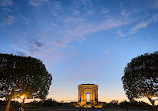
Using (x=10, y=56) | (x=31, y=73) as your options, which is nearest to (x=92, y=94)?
(x=31, y=73)

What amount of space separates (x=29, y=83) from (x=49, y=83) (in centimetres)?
633

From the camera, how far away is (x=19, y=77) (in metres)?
24.0

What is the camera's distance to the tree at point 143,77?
2372 centimetres

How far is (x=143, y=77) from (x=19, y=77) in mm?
23150

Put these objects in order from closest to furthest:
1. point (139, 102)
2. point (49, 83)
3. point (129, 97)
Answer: point (129, 97) < point (49, 83) < point (139, 102)

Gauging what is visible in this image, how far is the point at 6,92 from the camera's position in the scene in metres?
23.7

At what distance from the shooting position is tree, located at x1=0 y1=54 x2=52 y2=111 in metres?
23.4

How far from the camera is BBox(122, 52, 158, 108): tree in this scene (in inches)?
934

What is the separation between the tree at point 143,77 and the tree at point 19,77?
18876mm

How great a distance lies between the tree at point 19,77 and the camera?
76.6ft

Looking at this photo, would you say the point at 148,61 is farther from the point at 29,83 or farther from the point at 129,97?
the point at 29,83

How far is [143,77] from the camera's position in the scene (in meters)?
24.8

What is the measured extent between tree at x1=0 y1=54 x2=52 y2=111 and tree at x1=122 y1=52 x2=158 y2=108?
1888 cm

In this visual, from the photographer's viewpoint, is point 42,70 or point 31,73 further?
point 42,70
